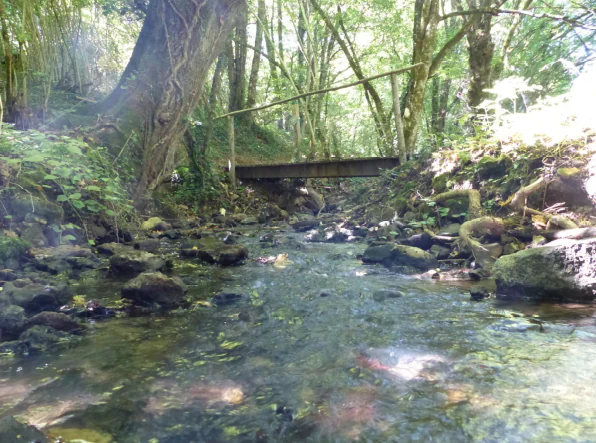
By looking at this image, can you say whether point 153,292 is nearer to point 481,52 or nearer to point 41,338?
point 41,338

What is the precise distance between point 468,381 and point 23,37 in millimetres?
7280

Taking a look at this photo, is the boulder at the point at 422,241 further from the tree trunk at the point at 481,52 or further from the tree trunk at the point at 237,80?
the tree trunk at the point at 237,80

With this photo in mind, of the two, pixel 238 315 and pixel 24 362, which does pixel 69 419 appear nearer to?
pixel 24 362

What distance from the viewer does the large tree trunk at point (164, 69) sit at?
7094mm

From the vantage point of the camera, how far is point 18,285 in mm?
3262

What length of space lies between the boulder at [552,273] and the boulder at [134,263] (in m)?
3.56

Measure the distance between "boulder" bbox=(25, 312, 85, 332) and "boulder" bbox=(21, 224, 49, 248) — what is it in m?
2.39

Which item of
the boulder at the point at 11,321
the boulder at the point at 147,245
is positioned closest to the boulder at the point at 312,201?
the boulder at the point at 147,245

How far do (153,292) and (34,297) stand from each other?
85cm

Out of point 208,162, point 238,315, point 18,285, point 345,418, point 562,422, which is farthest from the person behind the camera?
point 208,162

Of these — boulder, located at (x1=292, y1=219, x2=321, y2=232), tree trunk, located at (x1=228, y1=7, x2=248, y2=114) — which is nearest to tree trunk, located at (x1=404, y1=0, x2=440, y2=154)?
boulder, located at (x1=292, y1=219, x2=321, y2=232)

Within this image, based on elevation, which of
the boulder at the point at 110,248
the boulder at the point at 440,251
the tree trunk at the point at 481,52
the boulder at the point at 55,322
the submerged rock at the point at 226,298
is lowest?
the submerged rock at the point at 226,298

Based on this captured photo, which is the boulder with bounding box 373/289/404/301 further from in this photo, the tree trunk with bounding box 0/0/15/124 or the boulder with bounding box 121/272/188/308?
the tree trunk with bounding box 0/0/15/124

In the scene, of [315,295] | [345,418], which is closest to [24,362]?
[345,418]
